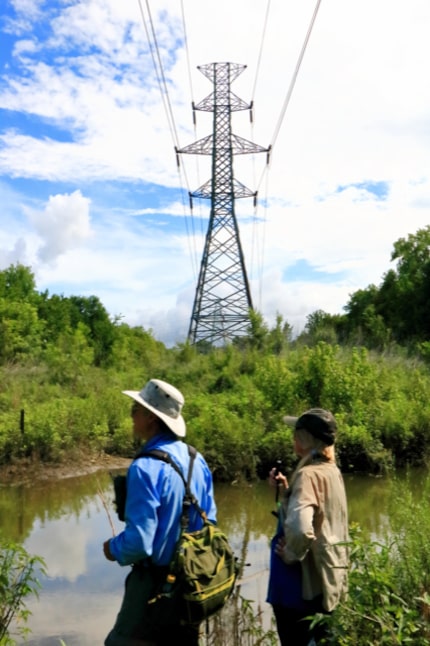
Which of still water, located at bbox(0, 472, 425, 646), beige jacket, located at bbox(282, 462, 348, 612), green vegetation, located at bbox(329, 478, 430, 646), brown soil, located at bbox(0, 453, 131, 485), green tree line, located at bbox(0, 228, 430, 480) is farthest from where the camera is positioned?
brown soil, located at bbox(0, 453, 131, 485)

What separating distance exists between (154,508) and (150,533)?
103 mm

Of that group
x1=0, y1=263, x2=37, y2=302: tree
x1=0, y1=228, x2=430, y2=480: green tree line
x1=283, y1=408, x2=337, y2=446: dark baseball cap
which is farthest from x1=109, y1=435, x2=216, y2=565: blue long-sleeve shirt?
x1=0, y1=263, x2=37, y2=302: tree

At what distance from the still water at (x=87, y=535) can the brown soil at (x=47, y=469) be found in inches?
18.2

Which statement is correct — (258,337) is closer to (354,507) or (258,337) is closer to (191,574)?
(354,507)

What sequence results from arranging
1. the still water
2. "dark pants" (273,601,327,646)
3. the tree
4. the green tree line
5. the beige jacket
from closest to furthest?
the beige jacket, "dark pants" (273,601,327,646), the still water, the green tree line, the tree

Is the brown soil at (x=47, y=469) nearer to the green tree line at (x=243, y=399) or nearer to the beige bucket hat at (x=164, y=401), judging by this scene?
the green tree line at (x=243, y=399)

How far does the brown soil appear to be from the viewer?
1634 cm

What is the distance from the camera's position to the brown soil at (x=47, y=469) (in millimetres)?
16344

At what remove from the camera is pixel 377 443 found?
1595 cm

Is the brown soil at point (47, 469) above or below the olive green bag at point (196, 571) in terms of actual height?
below

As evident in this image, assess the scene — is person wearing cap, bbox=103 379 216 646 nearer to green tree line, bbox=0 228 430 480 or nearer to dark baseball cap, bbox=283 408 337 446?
dark baseball cap, bbox=283 408 337 446

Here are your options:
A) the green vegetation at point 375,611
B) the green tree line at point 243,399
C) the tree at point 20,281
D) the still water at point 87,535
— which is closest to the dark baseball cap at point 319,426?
the green vegetation at point 375,611

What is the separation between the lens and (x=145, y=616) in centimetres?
315

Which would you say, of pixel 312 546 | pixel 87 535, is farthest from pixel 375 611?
pixel 87 535
